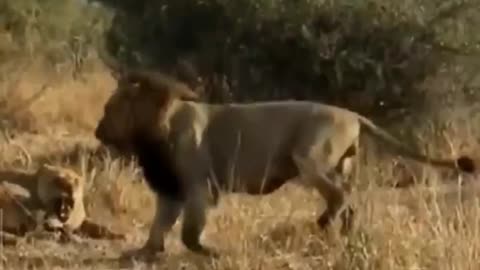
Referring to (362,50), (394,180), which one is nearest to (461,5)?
(362,50)

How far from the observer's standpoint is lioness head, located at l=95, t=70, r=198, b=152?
29.5 ft

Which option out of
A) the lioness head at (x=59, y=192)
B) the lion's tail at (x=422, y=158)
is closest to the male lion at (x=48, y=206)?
the lioness head at (x=59, y=192)

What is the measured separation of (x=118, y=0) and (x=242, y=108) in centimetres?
1282

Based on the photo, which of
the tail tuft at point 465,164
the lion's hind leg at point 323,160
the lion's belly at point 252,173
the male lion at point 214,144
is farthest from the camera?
the lion's belly at point 252,173

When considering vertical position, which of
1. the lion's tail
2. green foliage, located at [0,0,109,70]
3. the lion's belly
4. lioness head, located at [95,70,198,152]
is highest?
lioness head, located at [95,70,198,152]

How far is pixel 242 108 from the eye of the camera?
392 inches

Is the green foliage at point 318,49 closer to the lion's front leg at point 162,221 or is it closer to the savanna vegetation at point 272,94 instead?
the savanna vegetation at point 272,94

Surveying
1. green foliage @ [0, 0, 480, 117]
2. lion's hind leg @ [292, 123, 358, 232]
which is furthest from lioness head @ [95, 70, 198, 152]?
green foliage @ [0, 0, 480, 117]

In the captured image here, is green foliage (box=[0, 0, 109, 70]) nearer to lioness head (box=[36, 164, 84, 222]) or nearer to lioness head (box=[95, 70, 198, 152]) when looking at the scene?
lioness head (box=[36, 164, 84, 222])

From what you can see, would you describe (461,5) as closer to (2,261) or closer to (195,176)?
(195,176)

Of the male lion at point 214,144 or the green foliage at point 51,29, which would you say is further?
the green foliage at point 51,29

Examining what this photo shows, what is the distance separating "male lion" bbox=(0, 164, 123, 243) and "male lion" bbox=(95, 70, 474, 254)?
2.23 feet

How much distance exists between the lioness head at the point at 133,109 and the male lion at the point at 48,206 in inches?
32.4

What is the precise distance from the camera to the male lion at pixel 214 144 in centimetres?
912
